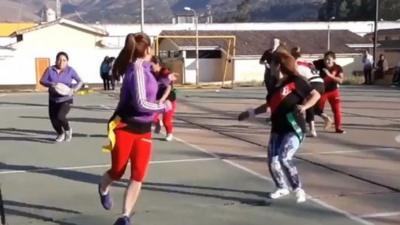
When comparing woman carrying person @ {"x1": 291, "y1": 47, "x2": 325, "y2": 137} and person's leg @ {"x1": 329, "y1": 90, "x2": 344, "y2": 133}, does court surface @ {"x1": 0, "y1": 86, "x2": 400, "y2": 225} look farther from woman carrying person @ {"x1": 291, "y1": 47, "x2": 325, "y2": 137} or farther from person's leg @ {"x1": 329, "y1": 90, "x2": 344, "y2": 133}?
woman carrying person @ {"x1": 291, "y1": 47, "x2": 325, "y2": 137}

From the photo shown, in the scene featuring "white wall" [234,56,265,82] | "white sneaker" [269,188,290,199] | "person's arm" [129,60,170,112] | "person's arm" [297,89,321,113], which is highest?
"person's arm" [129,60,170,112]

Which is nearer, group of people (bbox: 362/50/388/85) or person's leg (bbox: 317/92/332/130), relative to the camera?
person's leg (bbox: 317/92/332/130)

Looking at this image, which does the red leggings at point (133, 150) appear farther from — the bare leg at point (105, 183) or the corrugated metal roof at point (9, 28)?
the corrugated metal roof at point (9, 28)

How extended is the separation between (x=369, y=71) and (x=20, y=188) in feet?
97.6

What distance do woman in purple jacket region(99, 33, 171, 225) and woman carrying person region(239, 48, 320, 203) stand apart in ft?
5.24

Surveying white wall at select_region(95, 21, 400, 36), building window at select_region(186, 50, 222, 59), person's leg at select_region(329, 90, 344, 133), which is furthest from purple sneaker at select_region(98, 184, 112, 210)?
white wall at select_region(95, 21, 400, 36)

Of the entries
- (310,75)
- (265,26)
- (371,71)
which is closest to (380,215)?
(310,75)

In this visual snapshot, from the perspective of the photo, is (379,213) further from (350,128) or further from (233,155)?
(350,128)

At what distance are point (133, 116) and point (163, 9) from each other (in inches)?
6198

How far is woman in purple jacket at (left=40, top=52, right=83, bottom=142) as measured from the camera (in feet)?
41.9

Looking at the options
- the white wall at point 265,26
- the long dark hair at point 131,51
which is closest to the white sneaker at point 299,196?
the long dark hair at point 131,51

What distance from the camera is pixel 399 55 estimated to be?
5888cm

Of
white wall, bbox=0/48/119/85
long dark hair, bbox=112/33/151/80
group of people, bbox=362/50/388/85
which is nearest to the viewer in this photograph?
long dark hair, bbox=112/33/151/80

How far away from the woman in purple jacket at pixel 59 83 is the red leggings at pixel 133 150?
638 cm
